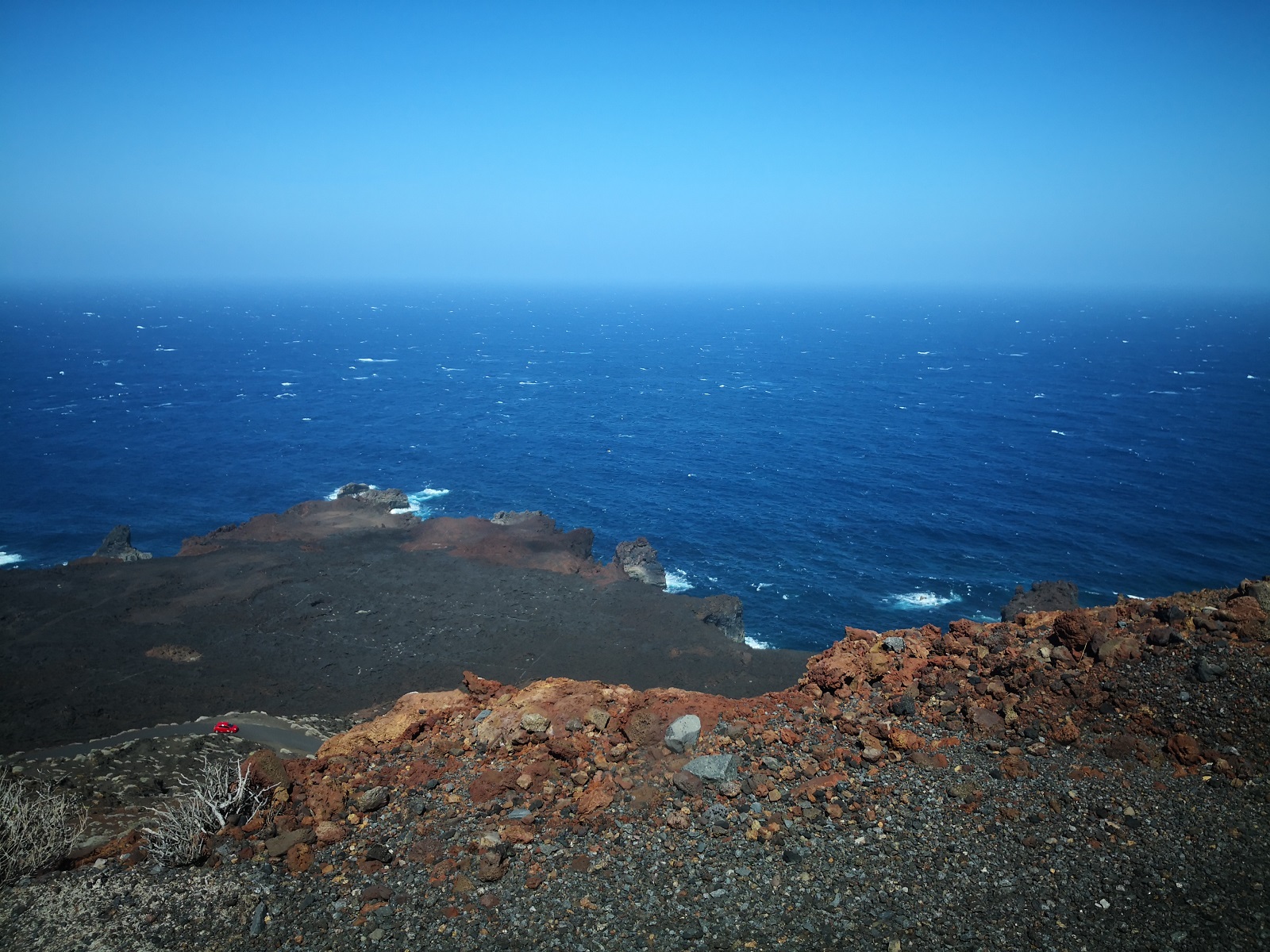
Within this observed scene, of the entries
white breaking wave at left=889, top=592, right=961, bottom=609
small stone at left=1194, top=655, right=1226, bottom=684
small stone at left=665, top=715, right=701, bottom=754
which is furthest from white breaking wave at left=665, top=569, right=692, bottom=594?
small stone at left=1194, top=655, right=1226, bottom=684

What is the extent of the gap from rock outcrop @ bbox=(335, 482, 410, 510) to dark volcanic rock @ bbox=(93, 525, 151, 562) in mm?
15447

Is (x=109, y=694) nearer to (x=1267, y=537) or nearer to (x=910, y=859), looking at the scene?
(x=910, y=859)

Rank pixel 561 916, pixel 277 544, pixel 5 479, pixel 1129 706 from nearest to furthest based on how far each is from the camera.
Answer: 1. pixel 561 916
2. pixel 1129 706
3. pixel 277 544
4. pixel 5 479

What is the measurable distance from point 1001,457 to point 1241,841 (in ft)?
254

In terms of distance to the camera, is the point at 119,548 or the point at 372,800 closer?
the point at 372,800

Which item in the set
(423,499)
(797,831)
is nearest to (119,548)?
(423,499)

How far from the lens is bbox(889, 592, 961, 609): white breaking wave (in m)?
48.3

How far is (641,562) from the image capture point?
51.1 metres

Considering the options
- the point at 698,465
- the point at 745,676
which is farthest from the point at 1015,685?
the point at 698,465

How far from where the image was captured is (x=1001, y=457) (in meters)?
80.1

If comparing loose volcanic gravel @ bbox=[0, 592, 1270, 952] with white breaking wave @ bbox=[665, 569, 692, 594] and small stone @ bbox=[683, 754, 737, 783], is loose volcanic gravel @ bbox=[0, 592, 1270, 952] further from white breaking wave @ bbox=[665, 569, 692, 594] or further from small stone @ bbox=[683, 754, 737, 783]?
white breaking wave @ bbox=[665, 569, 692, 594]

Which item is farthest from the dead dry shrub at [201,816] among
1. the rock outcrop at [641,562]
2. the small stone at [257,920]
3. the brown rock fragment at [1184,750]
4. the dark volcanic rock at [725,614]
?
the rock outcrop at [641,562]

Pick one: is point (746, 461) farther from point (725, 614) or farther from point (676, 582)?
point (725, 614)

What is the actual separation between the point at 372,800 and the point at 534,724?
345 centimetres
